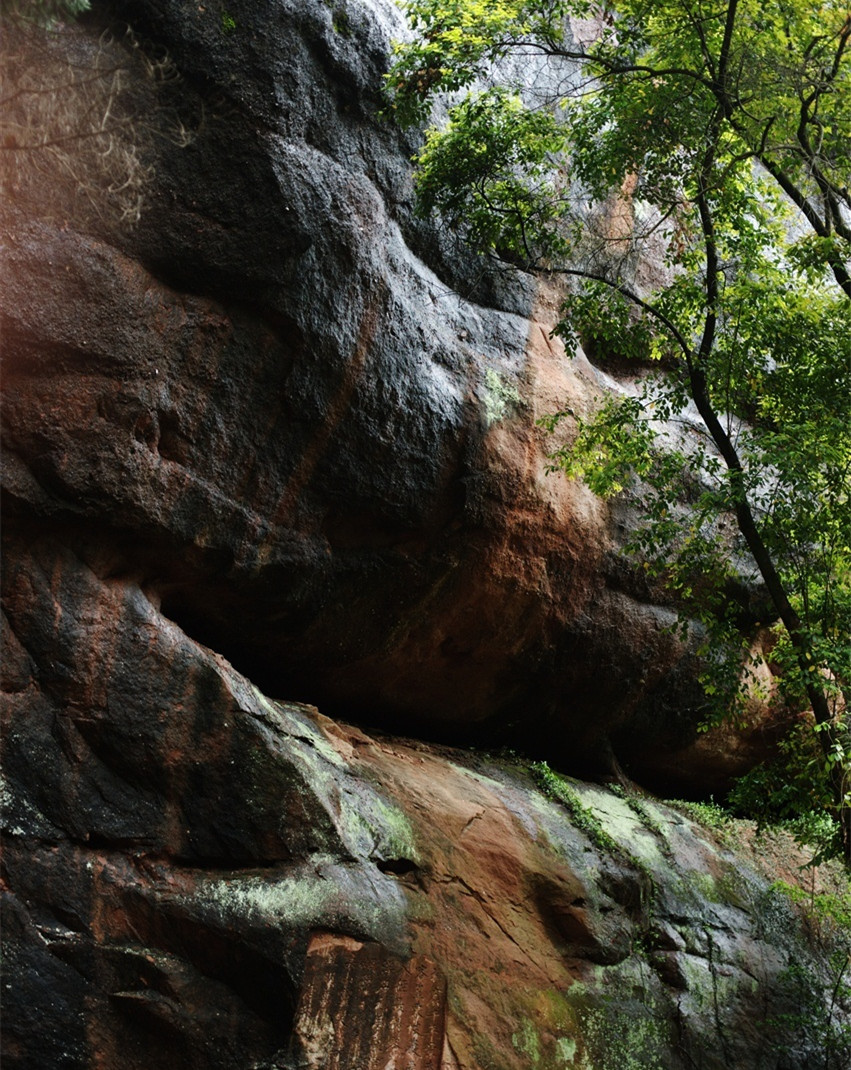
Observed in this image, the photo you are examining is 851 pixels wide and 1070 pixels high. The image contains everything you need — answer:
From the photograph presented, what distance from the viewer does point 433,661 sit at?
10898mm

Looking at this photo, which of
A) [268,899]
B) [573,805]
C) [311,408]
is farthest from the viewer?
[573,805]

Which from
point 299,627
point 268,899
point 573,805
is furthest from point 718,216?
point 268,899

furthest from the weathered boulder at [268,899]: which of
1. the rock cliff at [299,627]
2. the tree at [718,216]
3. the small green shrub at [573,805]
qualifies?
the tree at [718,216]

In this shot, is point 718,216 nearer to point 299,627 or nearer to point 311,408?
point 311,408

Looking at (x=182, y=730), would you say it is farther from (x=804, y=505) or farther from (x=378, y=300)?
(x=804, y=505)

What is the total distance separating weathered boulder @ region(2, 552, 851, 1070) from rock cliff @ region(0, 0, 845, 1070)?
0.09 feet

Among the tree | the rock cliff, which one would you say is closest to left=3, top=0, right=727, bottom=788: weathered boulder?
the rock cliff

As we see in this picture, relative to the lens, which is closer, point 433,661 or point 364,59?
point 364,59

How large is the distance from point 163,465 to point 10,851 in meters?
2.92

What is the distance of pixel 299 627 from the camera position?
31.8 feet

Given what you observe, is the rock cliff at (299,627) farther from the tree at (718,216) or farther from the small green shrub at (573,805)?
the tree at (718,216)

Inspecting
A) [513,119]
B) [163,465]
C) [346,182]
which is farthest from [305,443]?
[513,119]

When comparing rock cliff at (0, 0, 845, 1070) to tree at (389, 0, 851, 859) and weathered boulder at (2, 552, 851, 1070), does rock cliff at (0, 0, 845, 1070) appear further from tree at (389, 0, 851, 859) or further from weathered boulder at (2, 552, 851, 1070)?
tree at (389, 0, 851, 859)

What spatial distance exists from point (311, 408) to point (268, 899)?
3.86 metres
